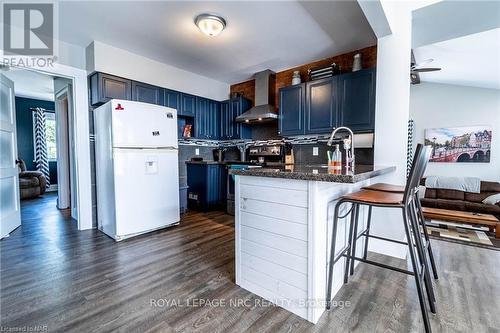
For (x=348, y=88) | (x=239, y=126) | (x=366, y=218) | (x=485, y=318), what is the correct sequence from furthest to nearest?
(x=239, y=126) → (x=348, y=88) → (x=366, y=218) → (x=485, y=318)

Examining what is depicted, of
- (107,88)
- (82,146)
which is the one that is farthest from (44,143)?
(107,88)

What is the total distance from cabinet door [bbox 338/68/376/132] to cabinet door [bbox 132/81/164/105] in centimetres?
271

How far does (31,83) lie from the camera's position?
4.71 metres

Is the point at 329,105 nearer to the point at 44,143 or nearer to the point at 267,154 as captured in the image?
the point at 267,154

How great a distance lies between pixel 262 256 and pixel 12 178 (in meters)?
3.78

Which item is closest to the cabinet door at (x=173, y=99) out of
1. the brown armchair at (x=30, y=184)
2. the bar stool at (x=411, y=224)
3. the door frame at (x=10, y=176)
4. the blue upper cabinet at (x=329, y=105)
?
the blue upper cabinet at (x=329, y=105)

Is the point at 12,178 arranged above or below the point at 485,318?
above

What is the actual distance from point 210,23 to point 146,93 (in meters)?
1.60

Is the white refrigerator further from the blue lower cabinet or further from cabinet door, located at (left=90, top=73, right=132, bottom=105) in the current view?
the blue lower cabinet

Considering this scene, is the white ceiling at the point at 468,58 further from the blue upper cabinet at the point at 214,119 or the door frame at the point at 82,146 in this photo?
the door frame at the point at 82,146

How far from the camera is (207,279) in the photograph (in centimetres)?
186

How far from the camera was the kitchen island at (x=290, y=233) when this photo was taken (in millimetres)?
1344

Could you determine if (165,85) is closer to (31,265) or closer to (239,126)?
(239,126)

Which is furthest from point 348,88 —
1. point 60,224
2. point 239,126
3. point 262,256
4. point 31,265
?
point 60,224
